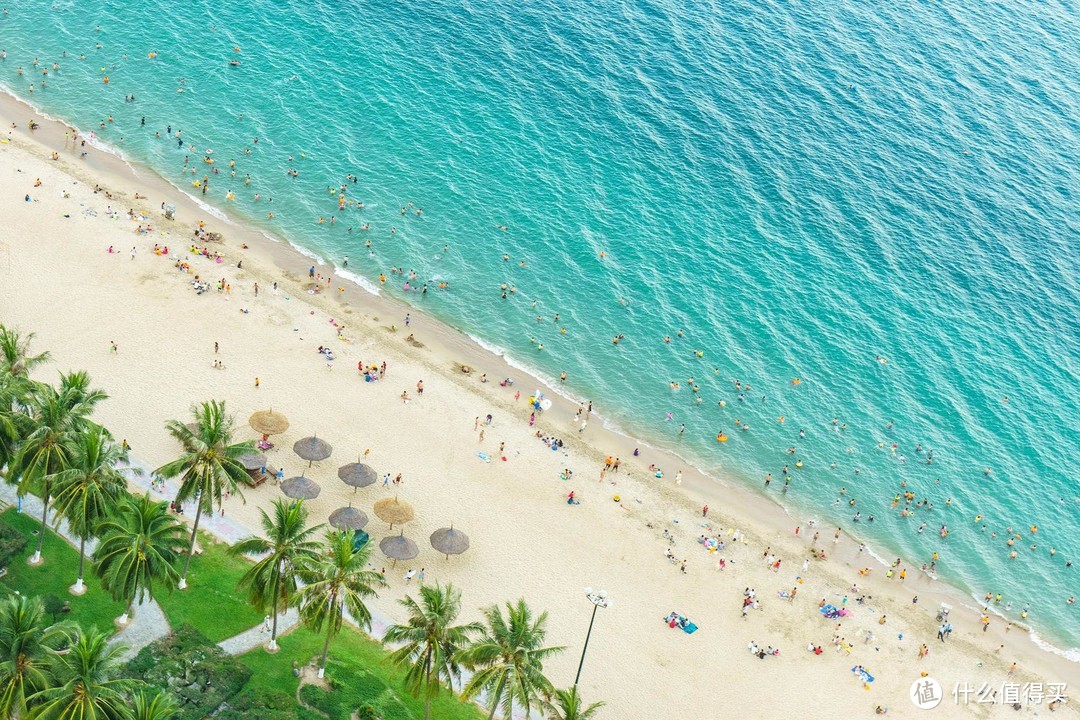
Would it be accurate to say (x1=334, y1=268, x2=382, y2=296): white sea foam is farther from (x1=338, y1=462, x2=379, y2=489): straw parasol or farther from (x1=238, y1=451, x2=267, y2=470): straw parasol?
(x1=238, y1=451, x2=267, y2=470): straw parasol

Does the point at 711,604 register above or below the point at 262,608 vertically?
below

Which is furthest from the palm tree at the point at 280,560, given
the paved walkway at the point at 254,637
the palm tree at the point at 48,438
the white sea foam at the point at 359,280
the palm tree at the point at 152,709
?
the white sea foam at the point at 359,280

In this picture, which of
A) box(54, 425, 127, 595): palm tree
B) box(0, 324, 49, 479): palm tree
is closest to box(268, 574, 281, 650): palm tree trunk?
box(54, 425, 127, 595): palm tree

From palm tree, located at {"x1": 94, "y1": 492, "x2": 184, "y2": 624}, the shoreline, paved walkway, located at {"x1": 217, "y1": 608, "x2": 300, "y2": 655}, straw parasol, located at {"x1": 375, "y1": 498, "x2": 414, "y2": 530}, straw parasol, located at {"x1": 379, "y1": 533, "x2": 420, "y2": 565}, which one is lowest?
the shoreline

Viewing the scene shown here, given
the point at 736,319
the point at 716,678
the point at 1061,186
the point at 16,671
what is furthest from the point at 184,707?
the point at 1061,186

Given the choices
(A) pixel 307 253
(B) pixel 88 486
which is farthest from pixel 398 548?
(A) pixel 307 253

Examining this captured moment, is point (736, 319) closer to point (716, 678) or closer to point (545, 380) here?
point (545, 380)

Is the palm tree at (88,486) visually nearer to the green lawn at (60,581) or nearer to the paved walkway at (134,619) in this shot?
the paved walkway at (134,619)
